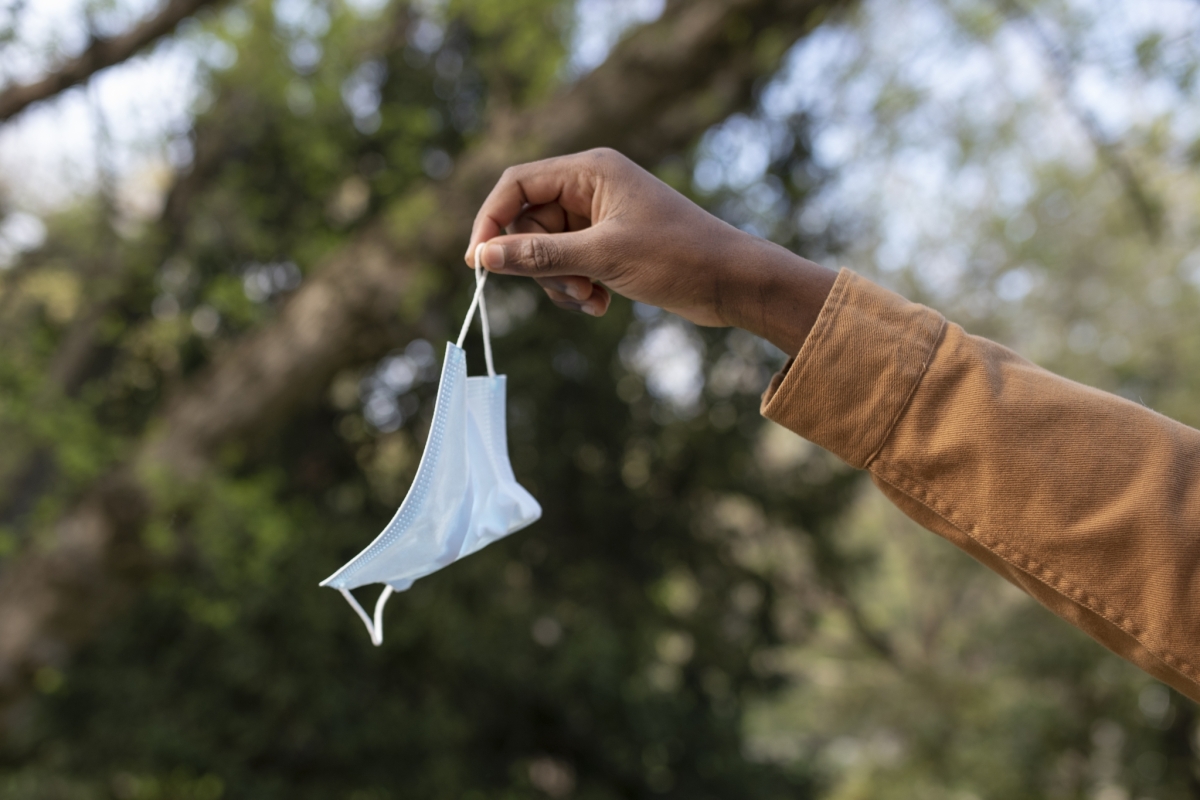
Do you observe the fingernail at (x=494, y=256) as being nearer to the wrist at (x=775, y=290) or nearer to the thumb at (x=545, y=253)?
the thumb at (x=545, y=253)

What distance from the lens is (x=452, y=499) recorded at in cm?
121

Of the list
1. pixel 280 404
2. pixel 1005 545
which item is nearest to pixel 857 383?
pixel 1005 545

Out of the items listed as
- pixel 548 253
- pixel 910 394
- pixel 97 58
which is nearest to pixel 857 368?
pixel 910 394

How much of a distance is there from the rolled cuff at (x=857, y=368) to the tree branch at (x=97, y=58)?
3383 millimetres

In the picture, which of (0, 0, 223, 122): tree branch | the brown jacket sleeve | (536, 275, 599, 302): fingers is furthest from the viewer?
(0, 0, 223, 122): tree branch

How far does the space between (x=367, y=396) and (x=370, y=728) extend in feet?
5.86

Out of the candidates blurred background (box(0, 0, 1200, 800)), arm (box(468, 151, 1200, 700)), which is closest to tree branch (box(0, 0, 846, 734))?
blurred background (box(0, 0, 1200, 800))

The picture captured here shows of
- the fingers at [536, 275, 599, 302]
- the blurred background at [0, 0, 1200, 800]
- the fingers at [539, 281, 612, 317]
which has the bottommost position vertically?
the blurred background at [0, 0, 1200, 800]

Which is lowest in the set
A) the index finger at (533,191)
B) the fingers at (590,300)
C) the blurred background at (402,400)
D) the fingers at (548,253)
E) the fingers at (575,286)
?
the blurred background at (402,400)

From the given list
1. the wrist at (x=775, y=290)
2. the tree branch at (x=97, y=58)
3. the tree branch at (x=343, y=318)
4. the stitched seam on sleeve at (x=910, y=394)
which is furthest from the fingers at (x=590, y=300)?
the tree branch at (x=97, y=58)

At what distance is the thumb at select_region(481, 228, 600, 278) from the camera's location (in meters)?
1.08

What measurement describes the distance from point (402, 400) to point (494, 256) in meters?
3.73

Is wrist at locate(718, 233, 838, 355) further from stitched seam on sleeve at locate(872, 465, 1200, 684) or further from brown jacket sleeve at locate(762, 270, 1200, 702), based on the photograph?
stitched seam on sleeve at locate(872, 465, 1200, 684)

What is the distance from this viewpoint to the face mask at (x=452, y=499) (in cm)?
113
